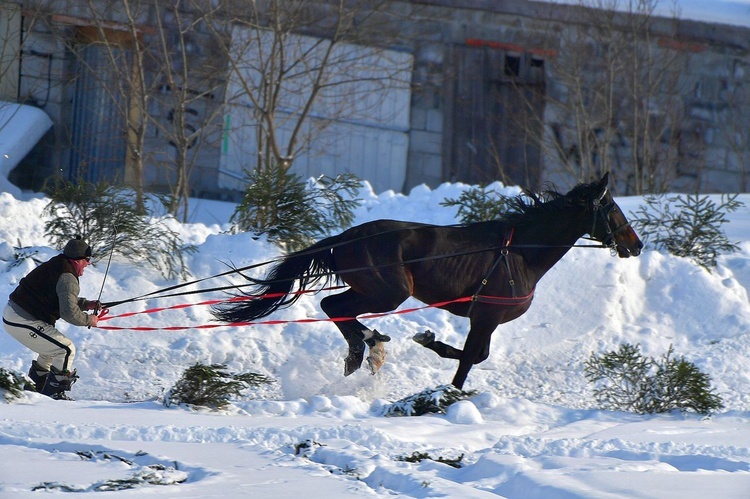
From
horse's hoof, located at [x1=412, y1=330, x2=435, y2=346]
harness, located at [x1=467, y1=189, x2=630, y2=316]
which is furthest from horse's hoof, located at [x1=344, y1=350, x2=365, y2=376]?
harness, located at [x1=467, y1=189, x2=630, y2=316]

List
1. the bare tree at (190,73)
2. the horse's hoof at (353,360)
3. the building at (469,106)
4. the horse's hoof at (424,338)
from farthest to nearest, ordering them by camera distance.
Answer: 1. the building at (469,106)
2. the bare tree at (190,73)
3. the horse's hoof at (424,338)
4. the horse's hoof at (353,360)

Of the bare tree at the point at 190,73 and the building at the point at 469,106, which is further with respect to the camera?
the building at the point at 469,106

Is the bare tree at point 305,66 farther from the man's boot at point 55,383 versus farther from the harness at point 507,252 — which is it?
the man's boot at point 55,383

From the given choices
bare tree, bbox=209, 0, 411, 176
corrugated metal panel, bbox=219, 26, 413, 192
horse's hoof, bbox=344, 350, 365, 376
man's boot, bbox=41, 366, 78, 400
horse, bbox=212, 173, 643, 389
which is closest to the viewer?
man's boot, bbox=41, 366, 78, 400

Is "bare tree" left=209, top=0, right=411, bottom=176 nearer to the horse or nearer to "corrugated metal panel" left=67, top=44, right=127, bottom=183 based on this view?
"corrugated metal panel" left=67, top=44, right=127, bottom=183

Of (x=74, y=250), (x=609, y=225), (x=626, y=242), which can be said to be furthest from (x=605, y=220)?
(x=74, y=250)

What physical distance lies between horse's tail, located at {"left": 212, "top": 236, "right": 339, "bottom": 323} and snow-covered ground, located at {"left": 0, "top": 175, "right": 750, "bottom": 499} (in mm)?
682

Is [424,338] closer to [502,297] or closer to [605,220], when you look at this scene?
[502,297]

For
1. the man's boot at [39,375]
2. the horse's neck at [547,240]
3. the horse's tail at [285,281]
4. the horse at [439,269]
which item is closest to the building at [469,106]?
the horse's tail at [285,281]

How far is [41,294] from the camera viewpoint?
22.6ft

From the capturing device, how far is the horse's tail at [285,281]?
24.9ft

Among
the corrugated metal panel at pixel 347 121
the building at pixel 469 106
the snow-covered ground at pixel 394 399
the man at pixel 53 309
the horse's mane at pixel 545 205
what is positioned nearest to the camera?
the snow-covered ground at pixel 394 399

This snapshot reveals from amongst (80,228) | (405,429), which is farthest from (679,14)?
(405,429)

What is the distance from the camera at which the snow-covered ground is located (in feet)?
16.8
